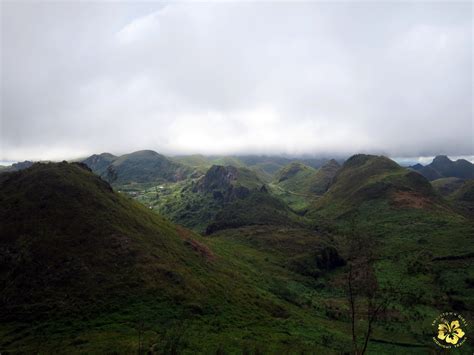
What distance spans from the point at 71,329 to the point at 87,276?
12.1m

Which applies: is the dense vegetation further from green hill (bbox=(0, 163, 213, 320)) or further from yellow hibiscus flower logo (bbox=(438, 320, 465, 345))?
yellow hibiscus flower logo (bbox=(438, 320, 465, 345))

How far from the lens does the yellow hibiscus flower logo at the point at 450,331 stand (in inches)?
461

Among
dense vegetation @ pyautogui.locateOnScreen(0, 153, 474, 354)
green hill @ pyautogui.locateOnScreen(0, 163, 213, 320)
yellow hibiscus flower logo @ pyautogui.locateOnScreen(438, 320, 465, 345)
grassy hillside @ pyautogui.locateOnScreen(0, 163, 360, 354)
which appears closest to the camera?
yellow hibiscus flower logo @ pyautogui.locateOnScreen(438, 320, 465, 345)

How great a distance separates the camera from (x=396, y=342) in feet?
183

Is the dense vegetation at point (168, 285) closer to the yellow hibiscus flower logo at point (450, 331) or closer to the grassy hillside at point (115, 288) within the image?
the grassy hillside at point (115, 288)

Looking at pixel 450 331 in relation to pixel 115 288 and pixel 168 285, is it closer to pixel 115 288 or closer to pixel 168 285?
pixel 115 288

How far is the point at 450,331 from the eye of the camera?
40.2ft

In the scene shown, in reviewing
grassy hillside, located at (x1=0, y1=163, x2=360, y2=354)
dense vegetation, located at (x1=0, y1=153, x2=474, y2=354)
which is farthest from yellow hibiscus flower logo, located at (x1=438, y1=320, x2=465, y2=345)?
grassy hillside, located at (x1=0, y1=163, x2=360, y2=354)

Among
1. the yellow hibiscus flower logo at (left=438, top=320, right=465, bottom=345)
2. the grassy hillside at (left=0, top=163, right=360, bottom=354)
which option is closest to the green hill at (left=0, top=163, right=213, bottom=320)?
the grassy hillside at (left=0, top=163, right=360, bottom=354)

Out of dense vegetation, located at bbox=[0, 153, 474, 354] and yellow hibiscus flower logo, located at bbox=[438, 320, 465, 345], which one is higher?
yellow hibiscus flower logo, located at bbox=[438, 320, 465, 345]

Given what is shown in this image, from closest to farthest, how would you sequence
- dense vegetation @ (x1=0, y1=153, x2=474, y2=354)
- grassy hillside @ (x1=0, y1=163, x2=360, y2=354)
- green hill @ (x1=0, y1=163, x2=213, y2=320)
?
grassy hillside @ (x1=0, y1=163, x2=360, y2=354) → dense vegetation @ (x1=0, y1=153, x2=474, y2=354) → green hill @ (x1=0, y1=163, x2=213, y2=320)

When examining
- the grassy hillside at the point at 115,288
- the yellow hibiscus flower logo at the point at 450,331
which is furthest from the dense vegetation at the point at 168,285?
the yellow hibiscus flower logo at the point at 450,331

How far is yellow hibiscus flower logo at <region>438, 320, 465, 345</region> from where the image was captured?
38.4ft

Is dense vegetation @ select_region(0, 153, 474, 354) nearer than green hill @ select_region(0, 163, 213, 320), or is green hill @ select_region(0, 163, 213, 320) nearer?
dense vegetation @ select_region(0, 153, 474, 354)
